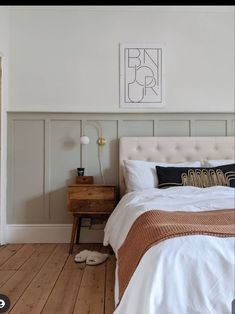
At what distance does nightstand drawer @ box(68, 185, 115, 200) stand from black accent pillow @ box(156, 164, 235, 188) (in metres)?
0.57

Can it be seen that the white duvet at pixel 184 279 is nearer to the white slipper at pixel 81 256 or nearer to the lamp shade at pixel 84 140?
the white slipper at pixel 81 256

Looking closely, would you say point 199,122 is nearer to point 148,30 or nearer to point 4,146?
point 148,30

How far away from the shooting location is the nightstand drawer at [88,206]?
308cm

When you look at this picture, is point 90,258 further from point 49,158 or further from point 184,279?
point 184,279

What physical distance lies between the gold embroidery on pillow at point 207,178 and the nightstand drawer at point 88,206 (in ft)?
2.82

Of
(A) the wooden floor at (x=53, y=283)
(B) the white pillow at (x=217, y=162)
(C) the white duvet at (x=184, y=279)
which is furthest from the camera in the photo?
(B) the white pillow at (x=217, y=162)

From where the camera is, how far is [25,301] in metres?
1.95

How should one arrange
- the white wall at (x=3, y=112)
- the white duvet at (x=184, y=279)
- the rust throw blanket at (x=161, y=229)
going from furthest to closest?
the white wall at (x=3, y=112)
the rust throw blanket at (x=161, y=229)
the white duvet at (x=184, y=279)

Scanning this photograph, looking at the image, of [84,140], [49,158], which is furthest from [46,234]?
[84,140]

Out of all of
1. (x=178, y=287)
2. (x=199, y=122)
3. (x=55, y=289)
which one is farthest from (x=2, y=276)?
(x=199, y=122)

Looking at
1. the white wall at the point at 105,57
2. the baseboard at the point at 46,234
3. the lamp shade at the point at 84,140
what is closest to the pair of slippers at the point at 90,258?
the baseboard at the point at 46,234

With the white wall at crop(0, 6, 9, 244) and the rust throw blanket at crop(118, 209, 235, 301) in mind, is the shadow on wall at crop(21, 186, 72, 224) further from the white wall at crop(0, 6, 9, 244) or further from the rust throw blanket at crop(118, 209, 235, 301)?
the rust throw blanket at crop(118, 209, 235, 301)

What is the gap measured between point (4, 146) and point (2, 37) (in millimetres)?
1257

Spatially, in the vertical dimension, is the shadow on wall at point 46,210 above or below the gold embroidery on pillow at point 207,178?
below
